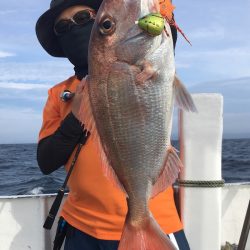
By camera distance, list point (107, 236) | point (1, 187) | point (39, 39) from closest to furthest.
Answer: point (107, 236) < point (39, 39) < point (1, 187)

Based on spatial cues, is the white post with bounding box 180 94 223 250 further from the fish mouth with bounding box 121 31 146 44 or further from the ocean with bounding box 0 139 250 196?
the fish mouth with bounding box 121 31 146 44

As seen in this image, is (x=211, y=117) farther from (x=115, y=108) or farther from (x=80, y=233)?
(x=115, y=108)

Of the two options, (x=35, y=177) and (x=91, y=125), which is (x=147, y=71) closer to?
(x=91, y=125)

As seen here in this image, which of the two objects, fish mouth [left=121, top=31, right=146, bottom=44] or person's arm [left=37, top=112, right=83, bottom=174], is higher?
fish mouth [left=121, top=31, right=146, bottom=44]

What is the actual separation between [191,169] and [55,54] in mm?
1565

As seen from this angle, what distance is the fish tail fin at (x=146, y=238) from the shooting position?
2314 mm

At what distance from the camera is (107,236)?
296 centimetres

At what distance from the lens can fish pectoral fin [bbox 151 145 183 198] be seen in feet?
7.31

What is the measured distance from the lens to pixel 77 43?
9.86 feet

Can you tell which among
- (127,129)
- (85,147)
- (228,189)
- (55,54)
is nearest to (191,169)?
(228,189)

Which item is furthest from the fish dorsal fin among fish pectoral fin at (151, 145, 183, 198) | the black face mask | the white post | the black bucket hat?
the white post

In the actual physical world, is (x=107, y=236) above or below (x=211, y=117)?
below

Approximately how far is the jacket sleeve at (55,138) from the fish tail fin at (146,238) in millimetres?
867

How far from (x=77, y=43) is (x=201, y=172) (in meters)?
1.66
